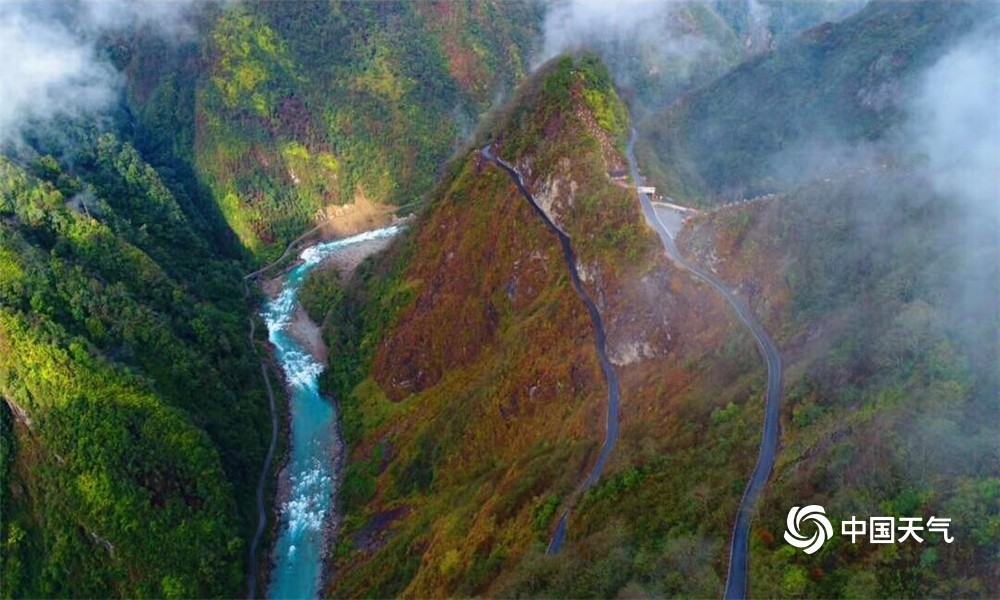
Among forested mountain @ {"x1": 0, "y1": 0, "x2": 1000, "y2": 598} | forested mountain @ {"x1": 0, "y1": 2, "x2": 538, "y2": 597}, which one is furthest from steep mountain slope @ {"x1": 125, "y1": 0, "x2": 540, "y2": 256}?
forested mountain @ {"x1": 0, "y1": 0, "x2": 1000, "y2": 598}

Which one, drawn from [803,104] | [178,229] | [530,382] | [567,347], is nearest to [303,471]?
[530,382]

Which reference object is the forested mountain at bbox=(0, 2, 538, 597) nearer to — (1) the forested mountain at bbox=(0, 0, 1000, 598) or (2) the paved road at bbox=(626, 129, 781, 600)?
(1) the forested mountain at bbox=(0, 0, 1000, 598)

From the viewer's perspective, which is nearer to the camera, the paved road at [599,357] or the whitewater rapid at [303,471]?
the paved road at [599,357]

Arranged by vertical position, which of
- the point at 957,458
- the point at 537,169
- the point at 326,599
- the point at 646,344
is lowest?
the point at 326,599

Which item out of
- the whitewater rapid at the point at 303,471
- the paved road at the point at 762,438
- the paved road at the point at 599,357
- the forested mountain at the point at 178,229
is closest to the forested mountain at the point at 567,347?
the paved road at the point at 599,357

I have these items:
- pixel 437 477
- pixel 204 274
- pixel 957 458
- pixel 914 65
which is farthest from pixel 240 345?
pixel 914 65

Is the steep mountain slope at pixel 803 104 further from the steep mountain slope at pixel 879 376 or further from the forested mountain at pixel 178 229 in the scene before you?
the forested mountain at pixel 178 229

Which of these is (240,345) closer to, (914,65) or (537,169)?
(537,169)

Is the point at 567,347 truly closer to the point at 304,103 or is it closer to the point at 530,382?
the point at 530,382
